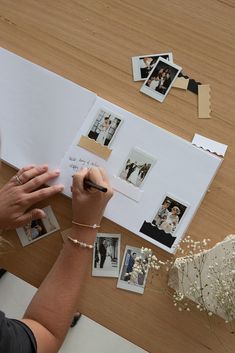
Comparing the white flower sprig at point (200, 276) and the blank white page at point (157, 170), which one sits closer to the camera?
the white flower sprig at point (200, 276)

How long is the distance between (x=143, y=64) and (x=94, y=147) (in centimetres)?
24

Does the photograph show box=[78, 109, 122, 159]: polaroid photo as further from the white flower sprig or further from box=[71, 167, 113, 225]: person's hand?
the white flower sprig

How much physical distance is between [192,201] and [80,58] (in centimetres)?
46

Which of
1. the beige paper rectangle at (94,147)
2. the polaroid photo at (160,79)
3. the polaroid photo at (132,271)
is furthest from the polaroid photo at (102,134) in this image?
the polaroid photo at (132,271)

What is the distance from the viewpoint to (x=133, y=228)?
1016 mm

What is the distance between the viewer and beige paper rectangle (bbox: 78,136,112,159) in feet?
3.43

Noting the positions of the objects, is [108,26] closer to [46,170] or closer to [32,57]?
[32,57]

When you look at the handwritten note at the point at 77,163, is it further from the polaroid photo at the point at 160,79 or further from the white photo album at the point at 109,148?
the polaroid photo at the point at 160,79

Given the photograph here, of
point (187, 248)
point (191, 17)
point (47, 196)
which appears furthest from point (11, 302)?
point (191, 17)

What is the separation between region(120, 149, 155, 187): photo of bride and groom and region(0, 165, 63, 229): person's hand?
0.55 feet

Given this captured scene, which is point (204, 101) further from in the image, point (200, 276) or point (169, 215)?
point (200, 276)

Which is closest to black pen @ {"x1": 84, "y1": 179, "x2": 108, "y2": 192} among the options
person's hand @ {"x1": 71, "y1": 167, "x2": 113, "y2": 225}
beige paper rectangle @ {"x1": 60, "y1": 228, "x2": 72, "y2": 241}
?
person's hand @ {"x1": 71, "y1": 167, "x2": 113, "y2": 225}

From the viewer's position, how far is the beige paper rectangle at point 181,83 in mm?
1044

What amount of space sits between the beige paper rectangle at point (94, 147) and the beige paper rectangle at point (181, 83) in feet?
0.75
